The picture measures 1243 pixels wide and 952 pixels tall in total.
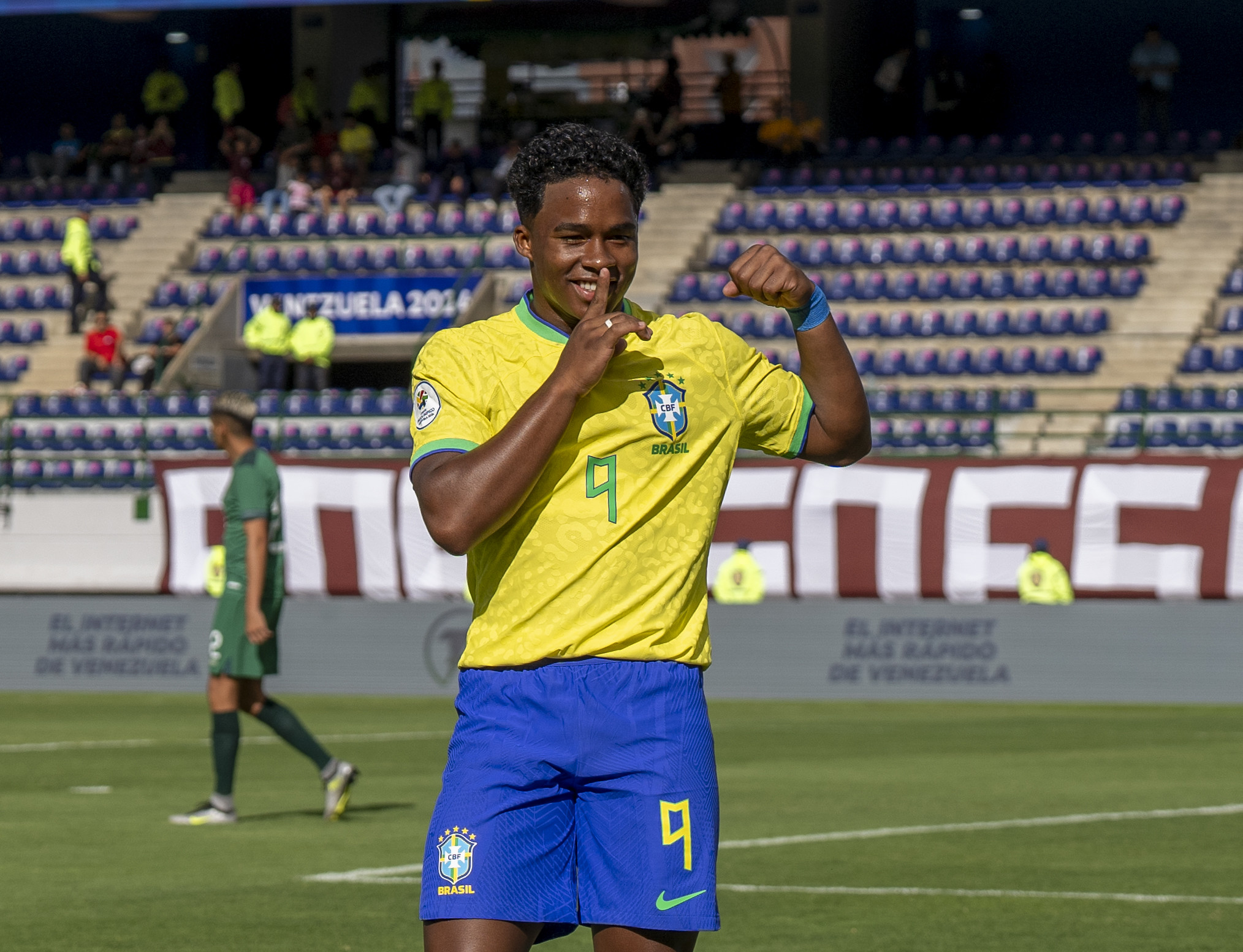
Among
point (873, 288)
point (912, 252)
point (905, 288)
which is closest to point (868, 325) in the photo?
point (873, 288)

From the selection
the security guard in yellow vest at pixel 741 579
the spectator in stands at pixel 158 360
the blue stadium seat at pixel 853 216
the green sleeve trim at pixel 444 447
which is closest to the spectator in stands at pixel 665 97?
the blue stadium seat at pixel 853 216

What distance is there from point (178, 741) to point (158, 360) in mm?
13319

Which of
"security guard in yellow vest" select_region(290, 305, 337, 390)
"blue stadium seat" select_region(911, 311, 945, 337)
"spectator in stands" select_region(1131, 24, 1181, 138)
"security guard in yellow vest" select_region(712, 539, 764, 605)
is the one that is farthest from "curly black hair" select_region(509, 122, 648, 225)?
"spectator in stands" select_region(1131, 24, 1181, 138)

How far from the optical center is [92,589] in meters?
23.8

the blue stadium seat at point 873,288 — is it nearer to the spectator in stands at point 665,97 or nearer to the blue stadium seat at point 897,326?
the blue stadium seat at point 897,326

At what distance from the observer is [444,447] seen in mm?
3691

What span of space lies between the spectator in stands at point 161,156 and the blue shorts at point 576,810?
3183 cm

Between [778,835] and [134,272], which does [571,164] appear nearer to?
[778,835]

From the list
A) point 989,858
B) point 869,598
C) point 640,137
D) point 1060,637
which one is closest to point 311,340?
point 640,137

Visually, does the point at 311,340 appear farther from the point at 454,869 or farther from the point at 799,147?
the point at 454,869

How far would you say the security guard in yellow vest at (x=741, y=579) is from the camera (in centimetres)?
2128

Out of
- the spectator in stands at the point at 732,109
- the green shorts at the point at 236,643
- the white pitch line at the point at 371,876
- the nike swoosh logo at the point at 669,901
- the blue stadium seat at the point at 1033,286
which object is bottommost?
the white pitch line at the point at 371,876

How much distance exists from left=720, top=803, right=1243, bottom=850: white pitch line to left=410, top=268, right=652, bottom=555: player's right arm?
20.0 ft

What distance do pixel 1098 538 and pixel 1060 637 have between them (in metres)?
2.43
